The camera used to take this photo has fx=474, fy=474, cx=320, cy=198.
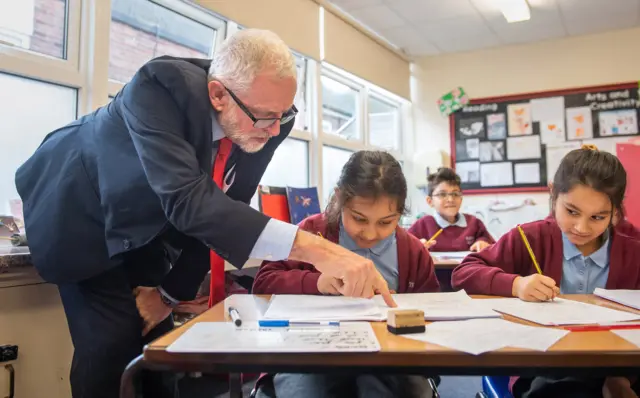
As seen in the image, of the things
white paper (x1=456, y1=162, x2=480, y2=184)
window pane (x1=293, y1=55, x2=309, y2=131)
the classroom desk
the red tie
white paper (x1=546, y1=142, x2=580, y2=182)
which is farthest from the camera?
white paper (x1=456, y1=162, x2=480, y2=184)

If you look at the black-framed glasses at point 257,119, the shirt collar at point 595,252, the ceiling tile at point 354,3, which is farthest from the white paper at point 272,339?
the ceiling tile at point 354,3

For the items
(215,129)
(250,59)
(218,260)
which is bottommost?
(218,260)

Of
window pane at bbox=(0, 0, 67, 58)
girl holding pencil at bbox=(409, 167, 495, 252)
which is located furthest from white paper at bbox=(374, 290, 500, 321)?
girl holding pencil at bbox=(409, 167, 495, 252)

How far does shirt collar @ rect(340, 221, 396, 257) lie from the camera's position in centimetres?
133

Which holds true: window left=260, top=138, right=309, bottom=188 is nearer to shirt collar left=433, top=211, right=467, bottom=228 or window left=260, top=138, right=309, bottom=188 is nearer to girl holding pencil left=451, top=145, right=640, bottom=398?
shirt collar left=433, top=211, right=467, bottom=228

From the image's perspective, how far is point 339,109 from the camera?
4.20 m

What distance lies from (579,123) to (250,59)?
165 inches

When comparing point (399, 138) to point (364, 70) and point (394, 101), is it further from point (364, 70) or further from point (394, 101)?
point (364, 70)

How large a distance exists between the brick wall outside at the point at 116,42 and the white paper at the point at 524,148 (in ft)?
10.2

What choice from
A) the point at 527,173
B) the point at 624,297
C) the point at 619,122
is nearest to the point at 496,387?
the point at 624,297

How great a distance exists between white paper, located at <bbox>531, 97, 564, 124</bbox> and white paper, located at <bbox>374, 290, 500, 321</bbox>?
3941 millimetres

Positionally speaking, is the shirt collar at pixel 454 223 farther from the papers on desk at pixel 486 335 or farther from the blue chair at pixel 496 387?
the papers on desk at pixel 486 335

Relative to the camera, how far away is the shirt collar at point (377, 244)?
133 centimetres

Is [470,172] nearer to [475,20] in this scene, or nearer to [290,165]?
[475,20]
